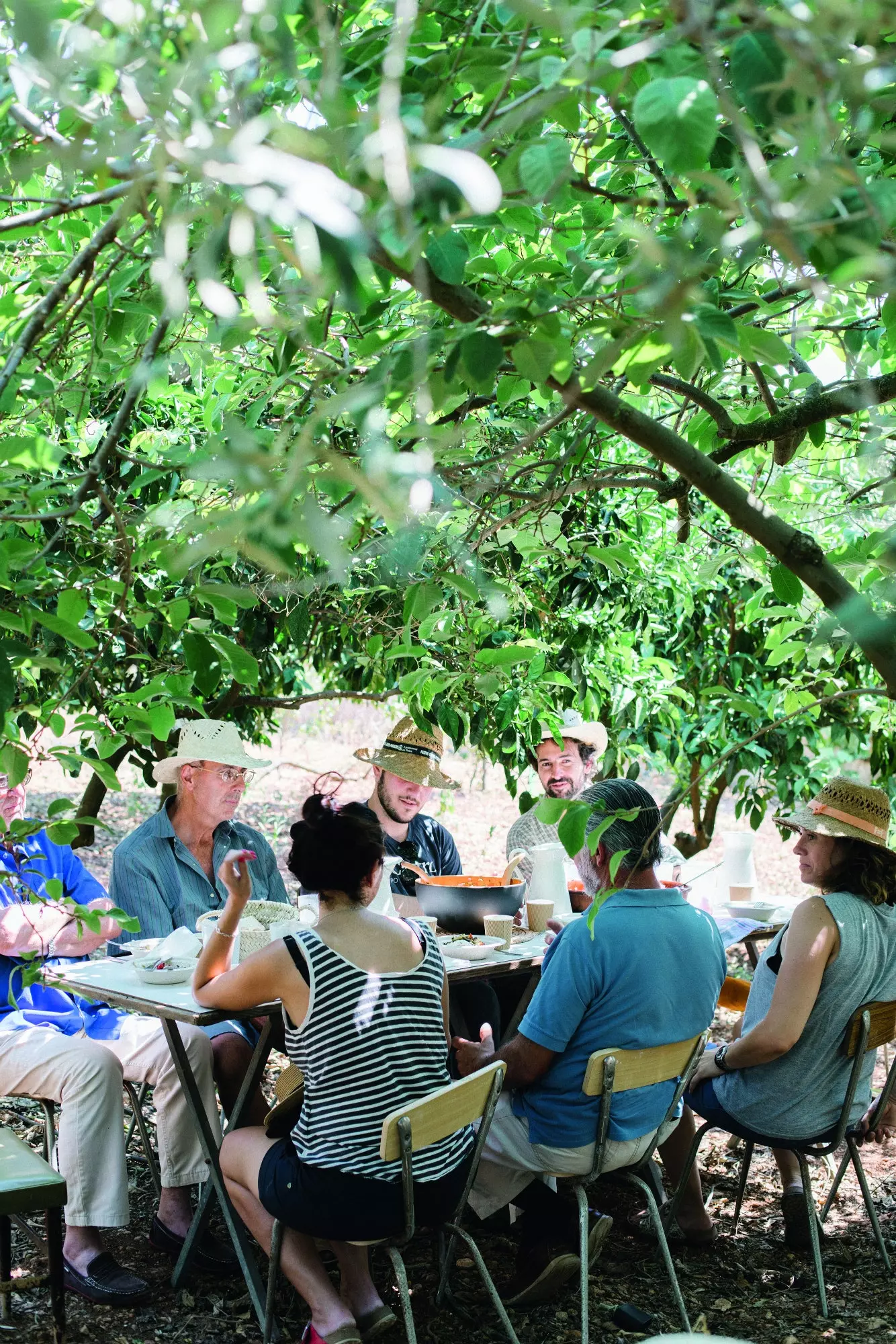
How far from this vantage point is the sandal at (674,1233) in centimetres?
376

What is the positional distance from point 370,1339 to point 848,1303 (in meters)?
1.37

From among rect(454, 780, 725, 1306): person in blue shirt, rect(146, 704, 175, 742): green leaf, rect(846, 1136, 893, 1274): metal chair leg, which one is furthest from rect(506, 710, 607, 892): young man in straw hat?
rect(146, 704, 175, 742): green leaf

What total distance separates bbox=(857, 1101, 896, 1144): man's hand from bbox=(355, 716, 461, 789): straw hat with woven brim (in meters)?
1.92

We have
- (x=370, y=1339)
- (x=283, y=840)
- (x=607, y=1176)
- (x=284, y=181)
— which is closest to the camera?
(x=284, y=181)

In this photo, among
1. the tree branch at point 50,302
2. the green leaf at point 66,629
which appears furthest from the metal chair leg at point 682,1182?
the tree branch at point 50,302

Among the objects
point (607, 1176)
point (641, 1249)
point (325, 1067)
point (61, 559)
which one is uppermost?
point (61, 559)

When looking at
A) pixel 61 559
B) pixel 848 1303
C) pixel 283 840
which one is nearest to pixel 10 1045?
pixel 61 559

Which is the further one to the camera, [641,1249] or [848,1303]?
[641,1249]

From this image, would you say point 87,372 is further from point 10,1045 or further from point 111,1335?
point 111,1335

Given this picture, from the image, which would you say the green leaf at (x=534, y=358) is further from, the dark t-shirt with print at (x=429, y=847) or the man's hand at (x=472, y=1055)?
the dark t-shirt with print at (x=429, y=847)

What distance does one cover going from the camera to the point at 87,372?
245 centimetres

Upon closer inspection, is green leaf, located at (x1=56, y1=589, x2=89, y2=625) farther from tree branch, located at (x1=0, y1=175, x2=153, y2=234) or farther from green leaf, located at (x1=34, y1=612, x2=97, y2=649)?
tree branch, located at (x1=0, y1=175, x2=153, y2=234)

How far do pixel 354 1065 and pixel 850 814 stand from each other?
1.53 m

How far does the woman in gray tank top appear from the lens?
10.9 ft
